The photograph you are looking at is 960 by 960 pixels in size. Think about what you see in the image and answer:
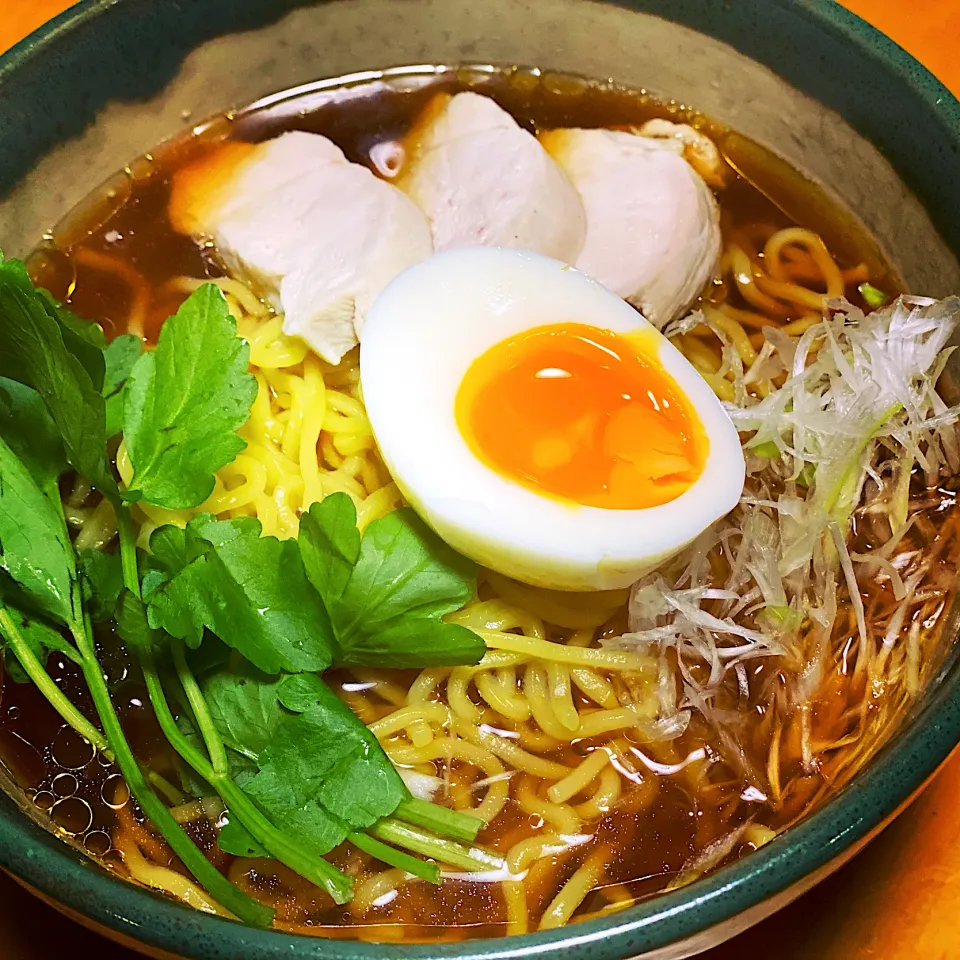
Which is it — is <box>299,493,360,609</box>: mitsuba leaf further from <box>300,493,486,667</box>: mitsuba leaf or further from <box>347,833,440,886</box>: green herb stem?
<box>347,833,440,886</box>: green herb stem

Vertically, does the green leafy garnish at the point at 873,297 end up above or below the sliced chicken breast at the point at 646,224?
below

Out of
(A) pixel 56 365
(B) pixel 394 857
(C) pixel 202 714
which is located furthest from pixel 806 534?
(A) pixel 56 365

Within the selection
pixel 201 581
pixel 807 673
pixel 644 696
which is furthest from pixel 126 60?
pixel 807 673

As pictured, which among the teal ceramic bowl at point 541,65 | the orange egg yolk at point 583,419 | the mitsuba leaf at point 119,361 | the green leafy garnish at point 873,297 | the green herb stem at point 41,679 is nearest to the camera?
the green herb stem at point 41,679

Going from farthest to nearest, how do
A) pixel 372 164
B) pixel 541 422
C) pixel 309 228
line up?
1. pixel 372 164
2. pixel 309 228
3. pixel 541 422

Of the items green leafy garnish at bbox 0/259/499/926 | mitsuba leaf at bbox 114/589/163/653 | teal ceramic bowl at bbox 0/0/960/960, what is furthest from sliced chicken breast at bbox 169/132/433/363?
mitsuba leaf at bbox 114/589/163/653

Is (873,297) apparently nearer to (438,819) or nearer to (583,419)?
(583,419)

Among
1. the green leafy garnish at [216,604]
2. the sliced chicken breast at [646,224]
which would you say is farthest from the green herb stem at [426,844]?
the sliced chicken breast at [646,224]

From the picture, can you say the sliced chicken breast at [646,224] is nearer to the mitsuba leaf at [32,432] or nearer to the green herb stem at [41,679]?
the mitsuba leaf at [32,432]
